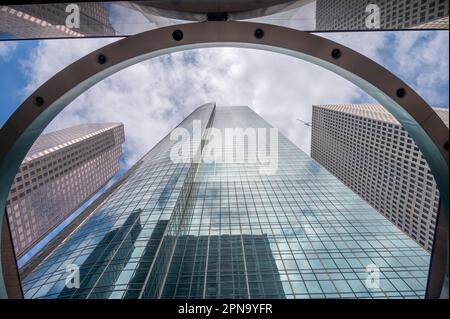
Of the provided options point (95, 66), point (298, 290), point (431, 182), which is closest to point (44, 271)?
point (298, 290)

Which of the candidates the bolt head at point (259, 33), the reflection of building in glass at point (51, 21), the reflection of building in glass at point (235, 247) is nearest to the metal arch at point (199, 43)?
the bolt head at point (259, 33)

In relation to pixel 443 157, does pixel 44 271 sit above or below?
below

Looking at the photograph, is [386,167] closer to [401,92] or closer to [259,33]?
[401,92]

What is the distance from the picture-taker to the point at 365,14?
8062 mm

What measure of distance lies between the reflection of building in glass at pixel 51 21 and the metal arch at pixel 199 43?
71.3 inches

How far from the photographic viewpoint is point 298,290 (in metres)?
25.8

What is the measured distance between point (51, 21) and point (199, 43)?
4.89 m

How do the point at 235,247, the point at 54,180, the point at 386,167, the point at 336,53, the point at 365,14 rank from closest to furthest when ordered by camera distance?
the point at 336,53, the point at 365,14, the point at 235,247, the point at 54,180, the point at 386,167

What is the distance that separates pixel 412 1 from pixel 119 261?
29.5 m

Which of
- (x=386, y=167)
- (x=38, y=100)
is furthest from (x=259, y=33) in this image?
(x=386, y=167)

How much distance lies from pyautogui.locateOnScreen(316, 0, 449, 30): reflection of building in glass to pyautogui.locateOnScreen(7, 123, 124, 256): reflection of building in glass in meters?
74.2

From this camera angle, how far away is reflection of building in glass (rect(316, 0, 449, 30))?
7.45 meters

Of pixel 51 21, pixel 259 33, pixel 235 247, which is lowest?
pixel 235 247

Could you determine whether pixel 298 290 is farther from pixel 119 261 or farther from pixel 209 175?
pixel 209 175
